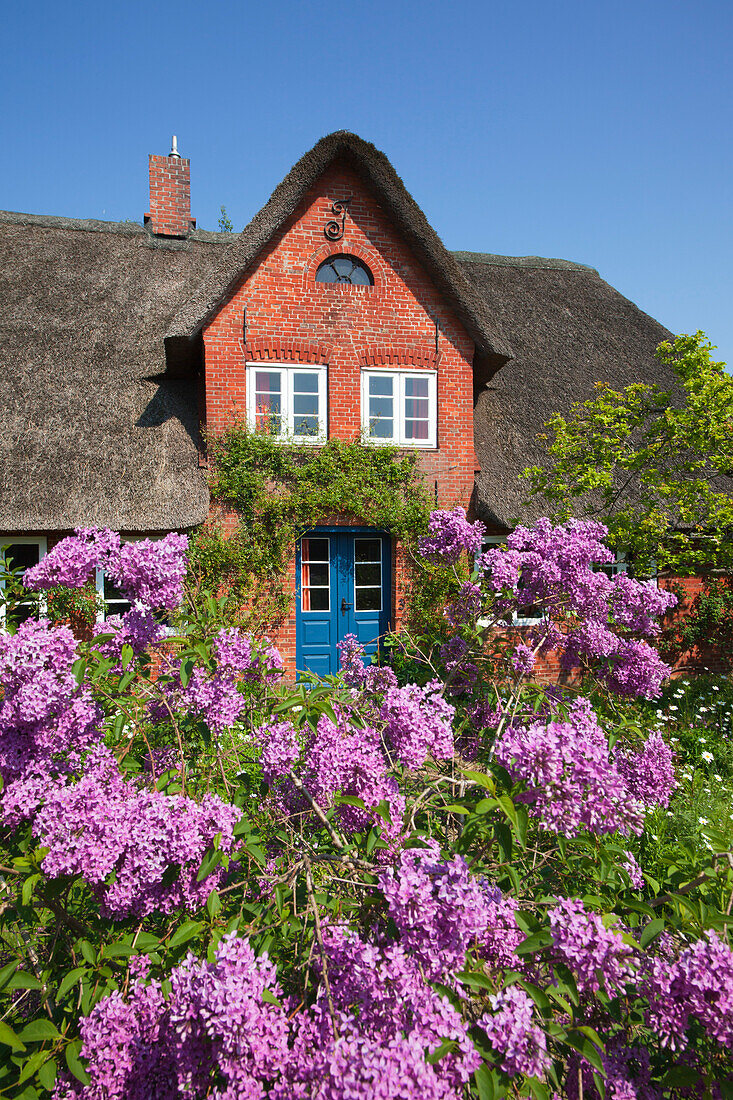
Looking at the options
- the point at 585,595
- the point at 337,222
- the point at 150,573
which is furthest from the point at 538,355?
the point at 150,573

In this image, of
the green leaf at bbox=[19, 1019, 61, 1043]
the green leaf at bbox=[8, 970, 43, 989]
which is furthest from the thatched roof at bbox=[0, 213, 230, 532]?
the green leaf at bbox=[19, 1019, 61, 1043]

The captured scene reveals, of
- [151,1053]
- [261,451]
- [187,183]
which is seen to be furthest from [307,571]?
[187,183]

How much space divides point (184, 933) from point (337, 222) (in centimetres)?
835

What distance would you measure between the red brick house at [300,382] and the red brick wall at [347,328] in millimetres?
19

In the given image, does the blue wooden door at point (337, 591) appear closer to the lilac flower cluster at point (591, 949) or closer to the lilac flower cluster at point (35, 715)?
the lilac flower cluster at point (35, 715)

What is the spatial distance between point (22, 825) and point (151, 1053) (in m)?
0.84

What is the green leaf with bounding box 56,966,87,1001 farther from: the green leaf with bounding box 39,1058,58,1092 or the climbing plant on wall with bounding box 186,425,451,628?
the climbing plant on wall with bounding box 186,425,451,628

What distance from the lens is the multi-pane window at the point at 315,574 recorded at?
310 inches

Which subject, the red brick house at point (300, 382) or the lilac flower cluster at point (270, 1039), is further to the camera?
the red brick house at point (300, 382)

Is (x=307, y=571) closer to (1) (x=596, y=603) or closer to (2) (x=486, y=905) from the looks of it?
(1) (x=596, y=603)

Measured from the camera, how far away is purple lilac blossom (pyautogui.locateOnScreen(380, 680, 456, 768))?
1899 millimetres

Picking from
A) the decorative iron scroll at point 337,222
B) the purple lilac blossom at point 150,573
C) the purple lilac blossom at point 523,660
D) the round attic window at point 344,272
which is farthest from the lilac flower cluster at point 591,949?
the decorative iron scroll at point 337,222

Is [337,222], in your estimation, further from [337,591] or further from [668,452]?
[668,452]

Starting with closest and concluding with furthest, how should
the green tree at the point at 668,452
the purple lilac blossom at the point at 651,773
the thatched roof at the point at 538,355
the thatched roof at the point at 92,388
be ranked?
the purple lilac blossom at the point at 651,773, the green tree at the point at 668,452, the thatched roof at the point at 92,388, the thatched roof at the point at 538,355
